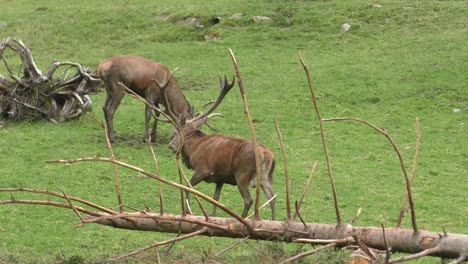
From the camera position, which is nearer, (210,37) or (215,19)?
(210,37)

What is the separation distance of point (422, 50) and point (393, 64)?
1.10 metres

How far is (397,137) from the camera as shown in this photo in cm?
1350

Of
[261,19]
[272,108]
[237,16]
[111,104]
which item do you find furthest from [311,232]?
[237,16]

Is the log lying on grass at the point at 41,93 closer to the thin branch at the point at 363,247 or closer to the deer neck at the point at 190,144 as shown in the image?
the deer neck at the point at 190,144

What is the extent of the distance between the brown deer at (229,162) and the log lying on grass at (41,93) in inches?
198

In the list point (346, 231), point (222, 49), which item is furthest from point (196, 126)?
point (222, 49)

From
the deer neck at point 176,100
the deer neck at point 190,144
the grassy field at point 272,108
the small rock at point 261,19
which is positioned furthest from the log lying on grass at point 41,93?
the small rock at point 261,19

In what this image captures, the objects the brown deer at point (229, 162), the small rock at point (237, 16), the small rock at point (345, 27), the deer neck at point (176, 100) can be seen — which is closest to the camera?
the brown deer at point (229, 162)

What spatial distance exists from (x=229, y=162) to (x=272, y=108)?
6365 mm

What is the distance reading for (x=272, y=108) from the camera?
Answer: 15.5 metres

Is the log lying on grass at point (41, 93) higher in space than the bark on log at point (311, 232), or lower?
lower

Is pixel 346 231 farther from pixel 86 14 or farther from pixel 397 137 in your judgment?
pixel 86 14

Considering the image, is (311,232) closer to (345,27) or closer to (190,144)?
(190,144)

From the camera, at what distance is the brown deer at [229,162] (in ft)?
29.9
